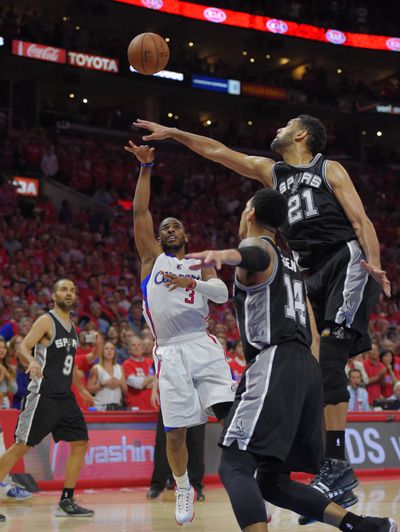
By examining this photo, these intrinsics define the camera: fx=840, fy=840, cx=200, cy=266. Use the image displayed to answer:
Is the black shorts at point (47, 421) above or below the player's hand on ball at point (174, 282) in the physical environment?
below

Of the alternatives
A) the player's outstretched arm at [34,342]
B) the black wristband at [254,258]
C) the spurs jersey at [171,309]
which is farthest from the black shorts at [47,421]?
the black wristband at [254,258]

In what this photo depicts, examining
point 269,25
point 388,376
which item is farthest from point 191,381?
point 269,25

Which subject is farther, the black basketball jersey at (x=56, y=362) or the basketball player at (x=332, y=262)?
the black basketball jersey at (x=56, y=362)

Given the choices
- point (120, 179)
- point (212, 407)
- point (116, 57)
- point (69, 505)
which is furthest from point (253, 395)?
point (116, 57)

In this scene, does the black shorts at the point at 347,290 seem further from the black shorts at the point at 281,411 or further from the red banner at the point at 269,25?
the red banner at the point at 269,25

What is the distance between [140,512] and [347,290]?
3.76 meters

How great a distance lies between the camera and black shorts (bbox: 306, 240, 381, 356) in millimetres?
5453

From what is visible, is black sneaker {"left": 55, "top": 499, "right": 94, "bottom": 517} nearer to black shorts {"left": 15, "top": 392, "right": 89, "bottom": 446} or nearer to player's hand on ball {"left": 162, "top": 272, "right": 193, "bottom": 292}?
black shorts {"left": 15, "top": 392, "right": 89, "bottom": 446}

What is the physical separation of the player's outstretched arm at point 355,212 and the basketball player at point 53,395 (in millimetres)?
3878

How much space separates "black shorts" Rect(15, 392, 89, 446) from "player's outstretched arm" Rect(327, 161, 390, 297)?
4262 mm

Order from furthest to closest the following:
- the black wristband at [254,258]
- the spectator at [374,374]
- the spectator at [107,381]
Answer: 1. the spectator at [374,374]
2. the spectator at [107,381]
3. the black wristband at [254,258]

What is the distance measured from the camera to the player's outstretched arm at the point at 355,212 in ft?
17.6

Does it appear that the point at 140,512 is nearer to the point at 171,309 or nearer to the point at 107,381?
the point at 171,309

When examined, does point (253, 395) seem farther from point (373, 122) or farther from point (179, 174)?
point (373, 122)
